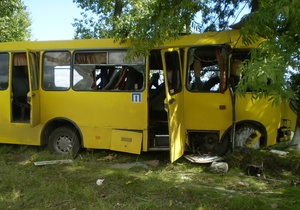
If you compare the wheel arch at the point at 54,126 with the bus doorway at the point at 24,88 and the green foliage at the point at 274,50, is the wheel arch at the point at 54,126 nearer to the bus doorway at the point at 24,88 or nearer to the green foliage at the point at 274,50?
the bus doorway at the point at 24,88

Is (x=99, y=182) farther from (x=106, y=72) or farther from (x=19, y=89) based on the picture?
(x=19, y=89)

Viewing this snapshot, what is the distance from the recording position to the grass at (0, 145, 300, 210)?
4.61m

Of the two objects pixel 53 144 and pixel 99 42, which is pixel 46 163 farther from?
pixel 99 42

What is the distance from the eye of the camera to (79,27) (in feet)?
57.6

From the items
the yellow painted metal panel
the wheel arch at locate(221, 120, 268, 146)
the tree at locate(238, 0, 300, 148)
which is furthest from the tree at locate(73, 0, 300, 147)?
the yellow painted metal panel

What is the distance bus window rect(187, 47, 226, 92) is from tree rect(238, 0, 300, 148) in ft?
7.00

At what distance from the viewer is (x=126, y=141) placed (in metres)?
6.80

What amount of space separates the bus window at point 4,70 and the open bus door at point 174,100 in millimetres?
3511

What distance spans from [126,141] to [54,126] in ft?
5.66

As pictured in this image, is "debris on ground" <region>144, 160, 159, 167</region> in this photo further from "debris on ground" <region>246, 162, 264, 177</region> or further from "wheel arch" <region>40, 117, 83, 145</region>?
"debris on ground" <region>246, 162, 264, 177</region>

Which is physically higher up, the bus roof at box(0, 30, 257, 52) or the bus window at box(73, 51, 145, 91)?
the bus roof at box(0, 30, 257, 52)

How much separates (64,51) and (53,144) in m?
1.97

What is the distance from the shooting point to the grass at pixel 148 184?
4.61 meters

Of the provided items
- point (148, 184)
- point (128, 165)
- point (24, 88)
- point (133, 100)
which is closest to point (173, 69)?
point (133, 100)
